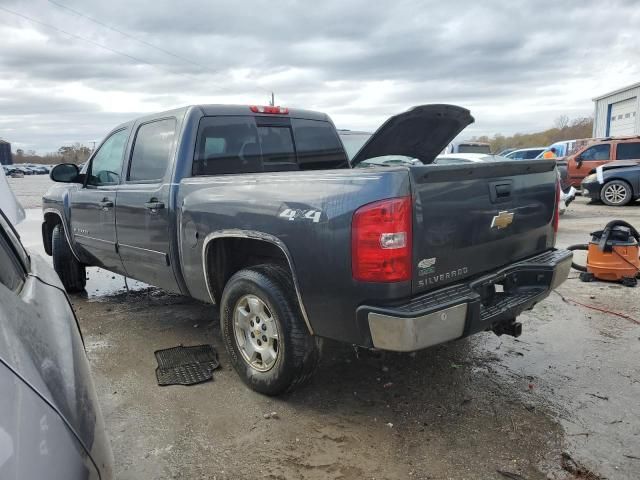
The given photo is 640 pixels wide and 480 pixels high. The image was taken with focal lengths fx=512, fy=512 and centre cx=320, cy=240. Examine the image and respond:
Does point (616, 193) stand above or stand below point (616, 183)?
below

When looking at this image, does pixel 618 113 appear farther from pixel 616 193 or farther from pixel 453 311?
pixel 453 311

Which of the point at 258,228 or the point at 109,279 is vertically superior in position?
the point at 258,228

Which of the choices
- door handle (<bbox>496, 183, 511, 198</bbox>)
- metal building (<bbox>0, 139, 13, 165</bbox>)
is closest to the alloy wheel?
door handle (<bbox>496, 183, 511, 198</bbox>)

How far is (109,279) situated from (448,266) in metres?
5.50

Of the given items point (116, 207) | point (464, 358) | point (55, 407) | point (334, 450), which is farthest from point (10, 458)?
point (116, 207)

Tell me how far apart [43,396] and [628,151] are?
64.4ft

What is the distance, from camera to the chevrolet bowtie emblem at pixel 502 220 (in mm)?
3232

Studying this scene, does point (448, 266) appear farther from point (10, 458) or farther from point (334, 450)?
point (10, 458)

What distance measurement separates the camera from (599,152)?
57.1 feet

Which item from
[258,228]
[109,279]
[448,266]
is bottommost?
[109,279]

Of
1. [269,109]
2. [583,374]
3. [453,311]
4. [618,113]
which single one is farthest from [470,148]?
[618,113]

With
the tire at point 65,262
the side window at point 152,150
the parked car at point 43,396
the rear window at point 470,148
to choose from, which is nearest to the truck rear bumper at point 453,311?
the parked car at point 43,396

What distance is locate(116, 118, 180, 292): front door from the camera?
4.12 m

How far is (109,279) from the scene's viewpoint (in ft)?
23.1
